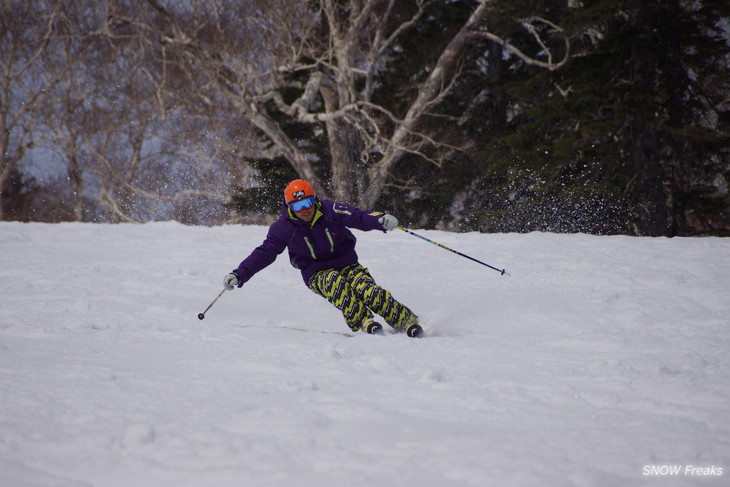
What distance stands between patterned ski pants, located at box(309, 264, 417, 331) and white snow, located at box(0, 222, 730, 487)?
0.58 ft

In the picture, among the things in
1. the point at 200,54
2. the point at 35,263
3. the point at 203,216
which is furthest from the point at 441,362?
the point at 203,216

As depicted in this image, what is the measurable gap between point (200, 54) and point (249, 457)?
14.1 m

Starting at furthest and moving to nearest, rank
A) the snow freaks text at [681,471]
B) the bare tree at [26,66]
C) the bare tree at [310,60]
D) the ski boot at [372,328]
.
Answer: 1. the bare tree at [26,66]
2. the bare tree at [310,60]
3. the ski boot at [372,328]
4. the snow freaks text at [681,471]

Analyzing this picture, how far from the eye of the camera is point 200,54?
14562mm

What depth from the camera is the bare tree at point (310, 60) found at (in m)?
14.4

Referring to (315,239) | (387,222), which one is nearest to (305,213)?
(315,239)

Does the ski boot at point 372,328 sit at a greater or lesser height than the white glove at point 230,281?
lesser

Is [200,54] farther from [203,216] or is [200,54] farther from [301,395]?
[301,395]

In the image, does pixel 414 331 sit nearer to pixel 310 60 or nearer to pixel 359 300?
pixel 359 300

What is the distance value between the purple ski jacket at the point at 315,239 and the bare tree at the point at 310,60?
9.34 m

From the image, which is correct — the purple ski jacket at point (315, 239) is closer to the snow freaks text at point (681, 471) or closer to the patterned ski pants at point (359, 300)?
the patterned ski pants at point (359, 300)

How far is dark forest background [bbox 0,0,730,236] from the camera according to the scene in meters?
11.8

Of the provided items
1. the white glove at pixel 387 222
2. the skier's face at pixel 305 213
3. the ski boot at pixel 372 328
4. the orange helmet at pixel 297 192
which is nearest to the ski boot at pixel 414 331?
the ski boot at pixel 372 328

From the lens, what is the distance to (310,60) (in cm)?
1596
